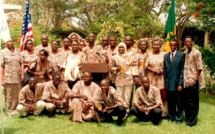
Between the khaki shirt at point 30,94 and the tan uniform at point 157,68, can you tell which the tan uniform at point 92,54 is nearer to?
the tan uniform at point 157,68

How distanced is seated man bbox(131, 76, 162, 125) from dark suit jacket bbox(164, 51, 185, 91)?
338 mm

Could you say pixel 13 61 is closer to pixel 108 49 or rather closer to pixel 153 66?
pixel 108 49

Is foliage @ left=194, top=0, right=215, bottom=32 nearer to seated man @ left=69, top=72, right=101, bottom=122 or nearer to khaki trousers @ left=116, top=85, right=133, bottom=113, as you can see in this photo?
khaki trousers @ left=116, top=85, right=133, bottom=113

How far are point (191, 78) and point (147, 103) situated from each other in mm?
1152

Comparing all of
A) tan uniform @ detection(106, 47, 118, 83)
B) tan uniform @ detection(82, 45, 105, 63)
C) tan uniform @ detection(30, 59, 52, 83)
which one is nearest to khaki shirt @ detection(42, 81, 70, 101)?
tan uniform @ detection(30, 59, 52, 83)

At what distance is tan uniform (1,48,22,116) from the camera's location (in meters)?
8.32

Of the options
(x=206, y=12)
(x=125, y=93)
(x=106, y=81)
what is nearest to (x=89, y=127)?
(x=106, y=81)

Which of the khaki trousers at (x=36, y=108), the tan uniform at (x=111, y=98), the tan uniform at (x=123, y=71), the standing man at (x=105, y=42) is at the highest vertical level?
the standing man at (x=105, y=42)

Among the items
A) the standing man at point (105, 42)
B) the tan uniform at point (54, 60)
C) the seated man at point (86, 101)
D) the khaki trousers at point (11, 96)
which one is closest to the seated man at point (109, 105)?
the seated man at point (86, 101)

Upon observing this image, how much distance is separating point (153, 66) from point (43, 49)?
110 inches

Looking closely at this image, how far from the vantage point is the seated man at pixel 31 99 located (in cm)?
814

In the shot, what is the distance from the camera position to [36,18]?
20953mm

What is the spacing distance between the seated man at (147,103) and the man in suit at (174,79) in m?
0.30

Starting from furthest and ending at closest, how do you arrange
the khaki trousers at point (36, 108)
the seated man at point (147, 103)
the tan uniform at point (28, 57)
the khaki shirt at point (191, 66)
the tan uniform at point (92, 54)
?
the tan uniform at point (28, 57)
the tan uniform at point (92, 54)
the khaki trousers at point (36, 108)
the seated man at point (147, 103)
the khaki shirt at point (191, 66)
